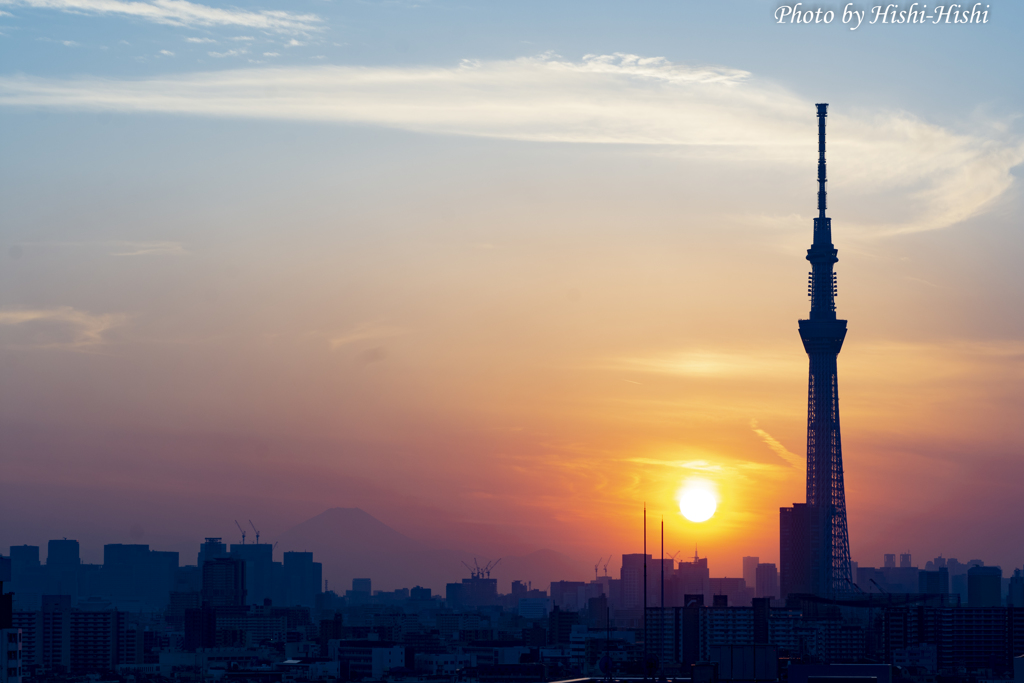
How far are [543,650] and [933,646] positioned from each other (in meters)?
49.9

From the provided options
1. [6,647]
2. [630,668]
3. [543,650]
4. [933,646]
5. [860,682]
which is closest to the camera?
[860,682]

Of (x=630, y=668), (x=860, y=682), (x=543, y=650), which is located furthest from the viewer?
(x=543, y=650)

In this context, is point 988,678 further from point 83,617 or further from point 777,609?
point 83,617

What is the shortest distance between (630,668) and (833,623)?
155 ft

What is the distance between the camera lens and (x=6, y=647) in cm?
6262

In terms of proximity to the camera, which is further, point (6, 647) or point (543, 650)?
point (543, 650)

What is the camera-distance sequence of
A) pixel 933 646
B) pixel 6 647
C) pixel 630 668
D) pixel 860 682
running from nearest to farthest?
pixel 860 682
pixel 6 647
pixel 630 668
pixel 933 646

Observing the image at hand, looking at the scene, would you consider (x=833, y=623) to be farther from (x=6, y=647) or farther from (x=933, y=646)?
(x=6, y=647)

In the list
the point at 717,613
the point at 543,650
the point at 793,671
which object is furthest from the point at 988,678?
the point at 793,671

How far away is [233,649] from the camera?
19688 cm

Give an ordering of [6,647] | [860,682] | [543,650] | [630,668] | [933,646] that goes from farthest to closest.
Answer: [543,650] → [933,646] → [630,668] → [6,647] → [860,682]

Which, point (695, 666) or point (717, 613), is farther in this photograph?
point (717, 613)

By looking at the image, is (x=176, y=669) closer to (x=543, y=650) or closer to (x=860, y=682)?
(x=543, y=650)

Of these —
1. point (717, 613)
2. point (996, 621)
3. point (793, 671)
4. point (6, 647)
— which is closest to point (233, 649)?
point (717, 613)
